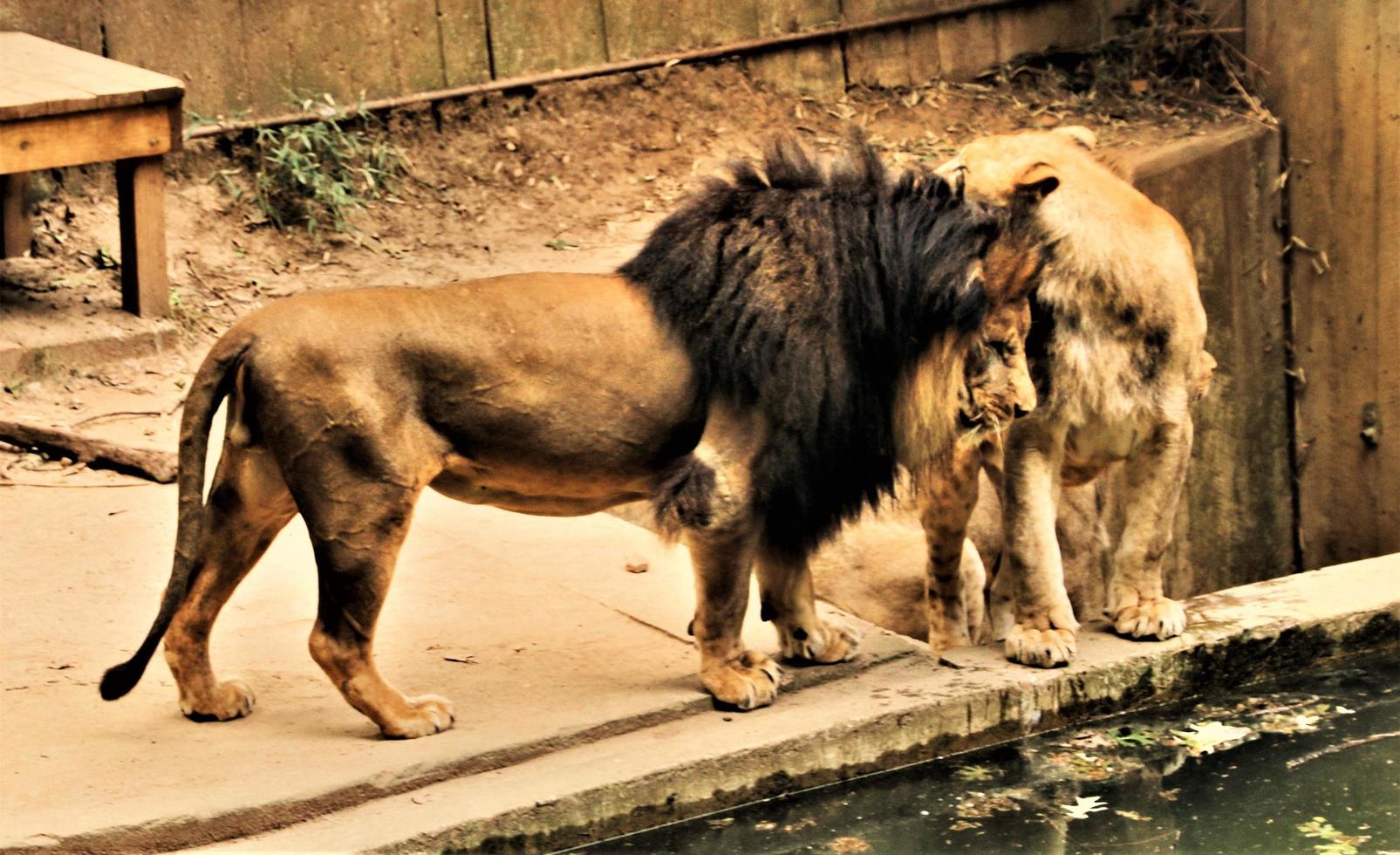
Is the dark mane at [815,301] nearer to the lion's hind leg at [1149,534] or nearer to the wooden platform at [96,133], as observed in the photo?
the lion's hind leg at [1149,534]

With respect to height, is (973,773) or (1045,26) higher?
(1045,26)

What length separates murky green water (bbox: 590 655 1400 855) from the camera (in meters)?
3.88

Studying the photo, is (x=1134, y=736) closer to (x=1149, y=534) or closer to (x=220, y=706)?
(x=1149, y=534)

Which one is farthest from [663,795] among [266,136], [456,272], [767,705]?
[266,136]

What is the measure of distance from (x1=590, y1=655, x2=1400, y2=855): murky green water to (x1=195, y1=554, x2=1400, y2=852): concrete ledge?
0.05 m

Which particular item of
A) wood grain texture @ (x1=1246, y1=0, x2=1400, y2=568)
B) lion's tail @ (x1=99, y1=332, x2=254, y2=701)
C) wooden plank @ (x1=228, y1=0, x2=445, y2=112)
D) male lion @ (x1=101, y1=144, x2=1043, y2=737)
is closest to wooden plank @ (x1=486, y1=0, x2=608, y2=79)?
wooden plank @ (x1=228, y1=0, x2=445, y2=112)

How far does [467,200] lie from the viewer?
28.8 ft

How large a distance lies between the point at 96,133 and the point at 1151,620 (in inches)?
173

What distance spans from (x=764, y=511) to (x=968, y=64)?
241 inches

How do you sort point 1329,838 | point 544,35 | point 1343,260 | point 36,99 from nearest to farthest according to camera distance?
point 1329,838
point 36,99
point 1343,260
point 544,35

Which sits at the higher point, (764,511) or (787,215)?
(787,215)

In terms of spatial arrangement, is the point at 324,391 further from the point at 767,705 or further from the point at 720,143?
the point at 720,143

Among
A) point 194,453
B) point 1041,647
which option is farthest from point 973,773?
point 194,453

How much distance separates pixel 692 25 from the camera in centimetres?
952
